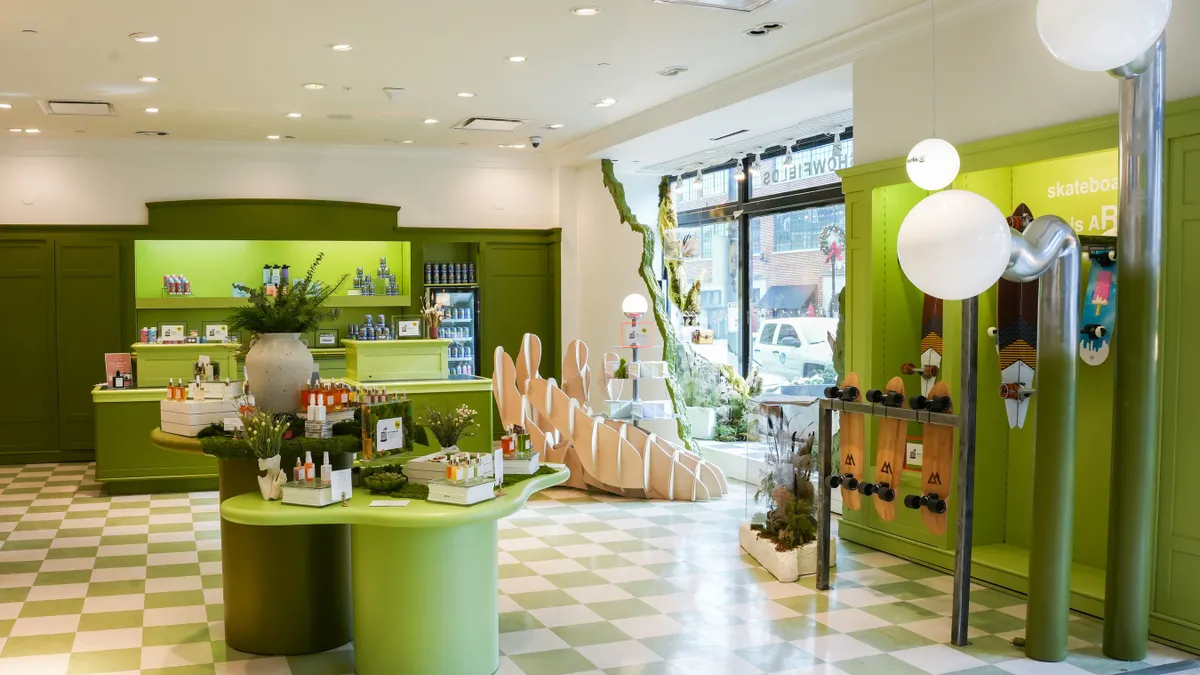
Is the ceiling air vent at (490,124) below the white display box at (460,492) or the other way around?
the other way around

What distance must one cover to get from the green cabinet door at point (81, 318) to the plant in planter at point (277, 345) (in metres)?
6.10

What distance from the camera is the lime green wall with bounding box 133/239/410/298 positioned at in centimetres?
1048

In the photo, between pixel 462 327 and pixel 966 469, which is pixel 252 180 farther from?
→ pixel 966 469

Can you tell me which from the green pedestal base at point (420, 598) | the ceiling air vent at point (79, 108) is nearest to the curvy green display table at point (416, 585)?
the green pedestal base at point (420, 598)

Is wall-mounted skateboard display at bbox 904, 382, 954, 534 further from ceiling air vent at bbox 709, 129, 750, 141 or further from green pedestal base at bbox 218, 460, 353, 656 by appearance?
ceiling air vent at bbox 709, 129, 750, 141

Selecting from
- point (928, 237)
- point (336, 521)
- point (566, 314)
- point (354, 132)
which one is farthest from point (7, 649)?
point (566, 314)

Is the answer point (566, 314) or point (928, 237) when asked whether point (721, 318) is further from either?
point (928, 237)

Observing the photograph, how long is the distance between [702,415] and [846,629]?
5.38 meters

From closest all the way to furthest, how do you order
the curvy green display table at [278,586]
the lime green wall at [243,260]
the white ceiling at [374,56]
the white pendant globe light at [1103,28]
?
the white pendant globe light at [1103,28] < the curvy green display table at [278,586] < the white ceiling at [374,56] < the lime green wall at [243,260]

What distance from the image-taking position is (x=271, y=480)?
13.7ft

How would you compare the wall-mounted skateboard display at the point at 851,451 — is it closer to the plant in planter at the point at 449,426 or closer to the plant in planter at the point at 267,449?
the plant in planter at the point at 449,426

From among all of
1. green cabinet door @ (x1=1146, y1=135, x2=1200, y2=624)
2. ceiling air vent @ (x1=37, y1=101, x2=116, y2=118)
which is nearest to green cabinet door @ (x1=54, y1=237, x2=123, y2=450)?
ceiling air vent @ (x1=37, y1=101, x2=116, y2=118)

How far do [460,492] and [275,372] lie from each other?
1.36 m

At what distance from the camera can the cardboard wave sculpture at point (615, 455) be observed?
8023mm
